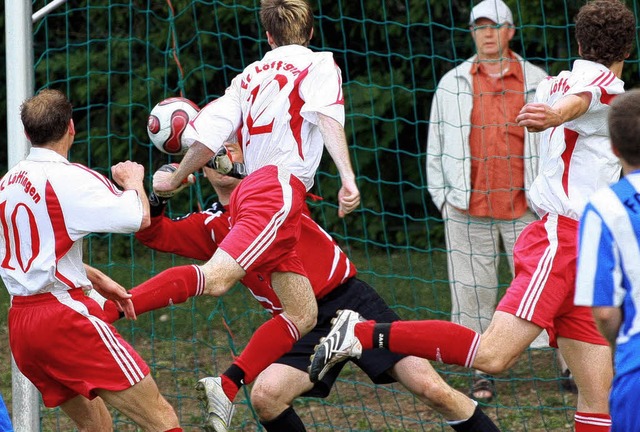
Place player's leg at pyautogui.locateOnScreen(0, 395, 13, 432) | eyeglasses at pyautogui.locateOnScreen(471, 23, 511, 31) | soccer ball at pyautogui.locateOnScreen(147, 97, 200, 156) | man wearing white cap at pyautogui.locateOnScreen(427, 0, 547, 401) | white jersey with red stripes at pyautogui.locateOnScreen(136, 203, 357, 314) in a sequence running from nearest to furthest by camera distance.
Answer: player's leg at pyautogui.locateOnScreen(0, 395, 13, 432) → soccer ball at pyautogui.locateOnScreen(147, 97, 200, 156) → white jersey with red stripes at pyautogui.locateOnScreen(136, 203, 357, 314) → eyeglasses at pyautogui.locateOnScreen(471, 23, 511, 31) → man wearing white cap at pyautogui.locateOnScreen(427, 0, 547, 401)

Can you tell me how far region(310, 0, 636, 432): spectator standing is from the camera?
15.2 feet

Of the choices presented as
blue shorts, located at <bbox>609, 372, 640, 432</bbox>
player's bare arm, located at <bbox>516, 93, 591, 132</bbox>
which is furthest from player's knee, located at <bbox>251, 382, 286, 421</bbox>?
blue shorts, located at <bbox>609, 372, 640, 432</bbox>

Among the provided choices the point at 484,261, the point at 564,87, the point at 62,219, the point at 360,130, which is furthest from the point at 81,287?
the point at 360,130

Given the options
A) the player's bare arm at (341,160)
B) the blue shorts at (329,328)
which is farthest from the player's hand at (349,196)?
the blue shorts at (329,328)

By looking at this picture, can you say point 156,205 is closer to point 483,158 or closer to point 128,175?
point 128,175

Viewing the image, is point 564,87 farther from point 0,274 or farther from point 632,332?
point 0,274

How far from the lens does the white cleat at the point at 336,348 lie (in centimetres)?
483

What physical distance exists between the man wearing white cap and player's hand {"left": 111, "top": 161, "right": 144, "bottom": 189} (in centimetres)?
242

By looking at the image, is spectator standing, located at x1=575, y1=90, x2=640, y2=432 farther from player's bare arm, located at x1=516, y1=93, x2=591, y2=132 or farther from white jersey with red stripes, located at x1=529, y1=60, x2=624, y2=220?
white jersey with red stripes, located at x1=529, y1=60, x2=624, y2=220

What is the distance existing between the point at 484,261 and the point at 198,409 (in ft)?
6.08

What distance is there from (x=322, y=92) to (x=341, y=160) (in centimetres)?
33

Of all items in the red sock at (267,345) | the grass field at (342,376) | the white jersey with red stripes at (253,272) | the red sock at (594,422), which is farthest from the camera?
the grass field at (342,376)

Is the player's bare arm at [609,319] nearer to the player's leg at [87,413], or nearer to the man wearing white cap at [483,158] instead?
the player's leg at [87,413]

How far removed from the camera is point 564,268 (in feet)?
15.2
